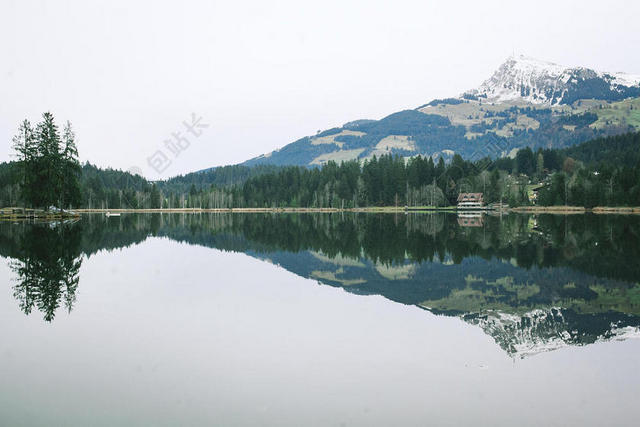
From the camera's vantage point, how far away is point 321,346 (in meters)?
12.1

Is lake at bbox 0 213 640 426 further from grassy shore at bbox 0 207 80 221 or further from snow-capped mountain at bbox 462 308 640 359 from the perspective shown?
grassy shore at bbox 0 207 80 221

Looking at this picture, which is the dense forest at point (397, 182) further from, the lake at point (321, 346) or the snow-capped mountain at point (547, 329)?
the snow-capped mountain at point (547, 329)

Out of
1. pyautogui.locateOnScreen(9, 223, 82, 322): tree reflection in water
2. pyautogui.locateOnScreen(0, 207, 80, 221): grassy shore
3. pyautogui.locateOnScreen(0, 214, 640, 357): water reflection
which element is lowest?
pyautogui.locateOnScreen(0, 214, 640, 357): water reflection

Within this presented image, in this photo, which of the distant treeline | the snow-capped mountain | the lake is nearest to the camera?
the lake

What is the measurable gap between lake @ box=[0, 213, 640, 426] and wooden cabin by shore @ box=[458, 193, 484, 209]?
136 m

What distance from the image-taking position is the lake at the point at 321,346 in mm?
8461

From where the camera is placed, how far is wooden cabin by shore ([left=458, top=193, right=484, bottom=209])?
514 ft

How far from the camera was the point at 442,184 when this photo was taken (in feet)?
543

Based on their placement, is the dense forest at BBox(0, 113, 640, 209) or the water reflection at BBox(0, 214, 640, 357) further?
the dense forest at BBox(0, 113, 640, 209)

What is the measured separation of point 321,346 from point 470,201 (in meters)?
155

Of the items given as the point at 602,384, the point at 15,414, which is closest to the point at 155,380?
the point at 15,414

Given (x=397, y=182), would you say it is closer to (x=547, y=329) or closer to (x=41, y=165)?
(x=41, y=165)

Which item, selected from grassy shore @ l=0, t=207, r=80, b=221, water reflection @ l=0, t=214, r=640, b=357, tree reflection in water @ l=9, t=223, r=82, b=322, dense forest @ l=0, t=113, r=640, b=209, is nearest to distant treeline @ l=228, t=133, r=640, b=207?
dense forest @ l=0, t=113, r=640, b=209

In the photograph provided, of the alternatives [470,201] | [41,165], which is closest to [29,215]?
[41,165]
